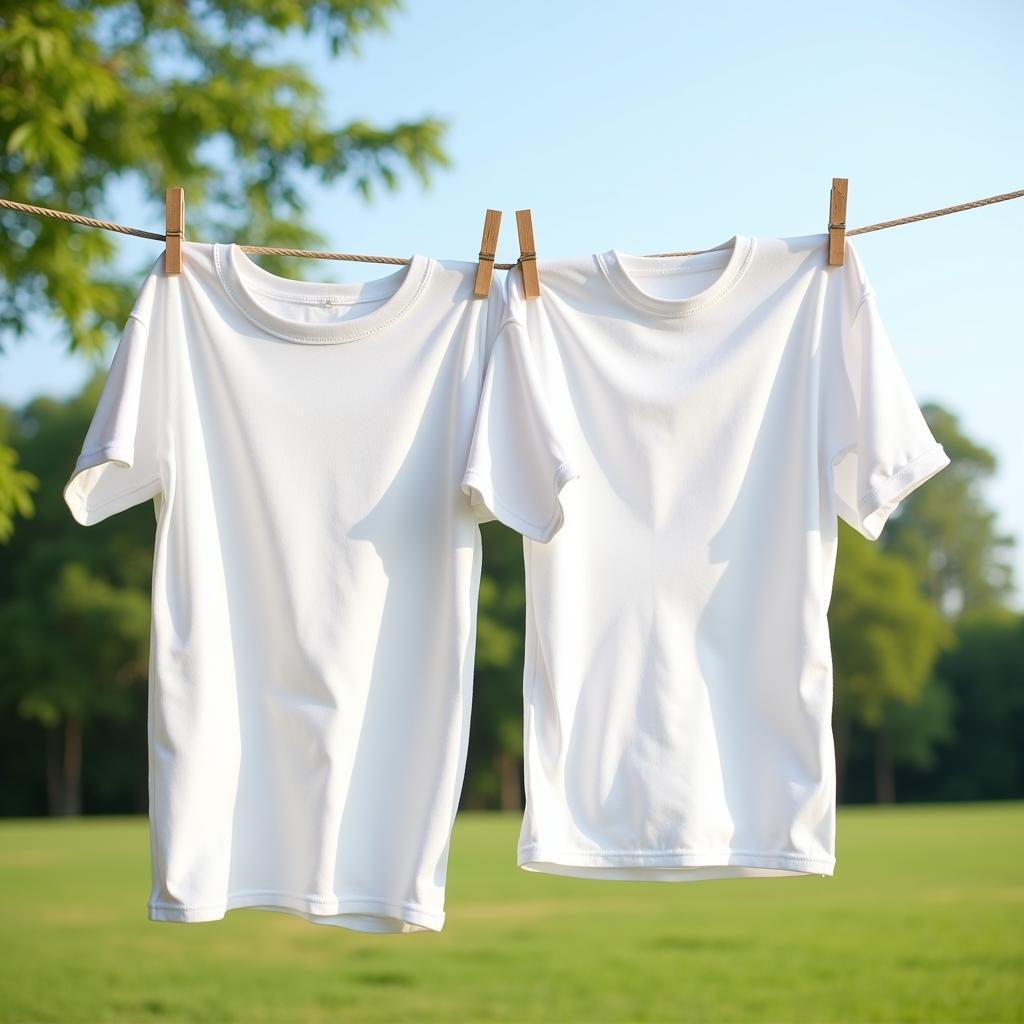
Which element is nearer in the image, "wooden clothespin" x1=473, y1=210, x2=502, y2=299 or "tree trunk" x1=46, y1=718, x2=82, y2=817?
"wooden clothespin" x1=473, y1=210, x2=502, y2=299

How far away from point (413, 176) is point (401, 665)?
3.63 metres

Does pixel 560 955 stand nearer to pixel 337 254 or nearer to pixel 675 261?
pixel 675 261

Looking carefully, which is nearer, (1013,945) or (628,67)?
(1013,945)

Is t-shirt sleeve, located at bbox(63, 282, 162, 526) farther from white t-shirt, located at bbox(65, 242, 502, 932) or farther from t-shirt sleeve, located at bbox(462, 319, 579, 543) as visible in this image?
t-shirt sleeve, located at bbox(462, 319, 579, 543)

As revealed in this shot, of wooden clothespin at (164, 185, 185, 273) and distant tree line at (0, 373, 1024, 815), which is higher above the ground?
wooden clothespin at (164, 185, 185, 273)

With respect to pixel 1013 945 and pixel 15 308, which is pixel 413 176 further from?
pixel 1013 945

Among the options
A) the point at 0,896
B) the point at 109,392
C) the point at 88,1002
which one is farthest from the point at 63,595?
the point at 109,392

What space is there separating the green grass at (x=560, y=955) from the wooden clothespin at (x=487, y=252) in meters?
4.23

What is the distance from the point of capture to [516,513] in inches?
84.9

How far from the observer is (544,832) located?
2.12 metres

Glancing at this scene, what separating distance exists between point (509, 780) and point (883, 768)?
10014 millimetres

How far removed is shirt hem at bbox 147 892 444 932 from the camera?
6.84 feet

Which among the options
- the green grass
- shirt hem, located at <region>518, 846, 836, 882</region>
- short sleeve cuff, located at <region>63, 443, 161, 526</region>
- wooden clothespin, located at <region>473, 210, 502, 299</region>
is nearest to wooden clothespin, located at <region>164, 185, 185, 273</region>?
short sleeve cuff, located at <region>63, 443, 161, 526</region>

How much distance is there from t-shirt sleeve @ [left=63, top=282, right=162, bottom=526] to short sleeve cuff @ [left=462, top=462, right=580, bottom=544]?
0.62 meters
